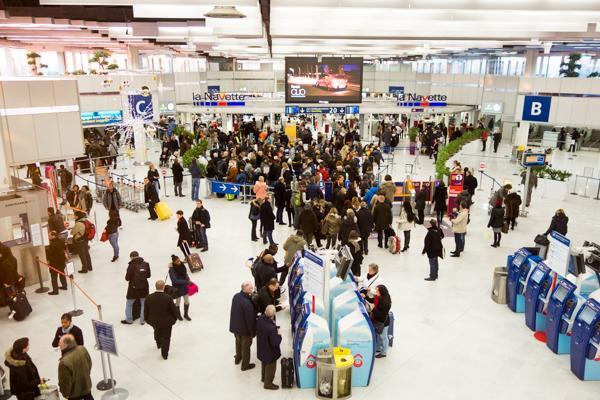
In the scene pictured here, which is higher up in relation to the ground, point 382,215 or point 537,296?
point 382,215

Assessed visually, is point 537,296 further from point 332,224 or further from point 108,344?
point 108,344

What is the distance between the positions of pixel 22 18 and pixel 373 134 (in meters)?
23.8

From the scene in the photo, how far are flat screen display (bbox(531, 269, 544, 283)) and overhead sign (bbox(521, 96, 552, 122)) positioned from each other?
9.30 metres

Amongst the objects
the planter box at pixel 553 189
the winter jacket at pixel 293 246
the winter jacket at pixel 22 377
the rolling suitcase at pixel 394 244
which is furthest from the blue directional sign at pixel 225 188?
the planter box at pixel 553 189

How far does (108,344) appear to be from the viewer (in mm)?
5934

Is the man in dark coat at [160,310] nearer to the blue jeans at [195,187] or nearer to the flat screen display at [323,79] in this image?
the blue jeans at [195,187]

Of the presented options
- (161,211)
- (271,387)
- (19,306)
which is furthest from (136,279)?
(161,211)

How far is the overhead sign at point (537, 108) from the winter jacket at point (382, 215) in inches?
292

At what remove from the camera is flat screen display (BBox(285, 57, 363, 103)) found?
21.5 m

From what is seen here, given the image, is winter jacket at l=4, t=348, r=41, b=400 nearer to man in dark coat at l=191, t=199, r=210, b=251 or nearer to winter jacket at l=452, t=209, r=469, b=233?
man in dark coat at l=191, t=199, r=210, b=251

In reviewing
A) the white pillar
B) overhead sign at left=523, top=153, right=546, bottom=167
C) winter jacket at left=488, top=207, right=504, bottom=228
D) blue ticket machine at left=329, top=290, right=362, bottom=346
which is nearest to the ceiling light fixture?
blue ticket machine at left=329, top=290, right=362, bottom=346

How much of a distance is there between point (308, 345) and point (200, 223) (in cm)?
552

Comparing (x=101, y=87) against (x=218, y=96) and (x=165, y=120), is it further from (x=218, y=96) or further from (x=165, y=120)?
(x=165, y=120)

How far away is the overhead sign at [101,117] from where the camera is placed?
21.8 m
